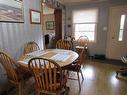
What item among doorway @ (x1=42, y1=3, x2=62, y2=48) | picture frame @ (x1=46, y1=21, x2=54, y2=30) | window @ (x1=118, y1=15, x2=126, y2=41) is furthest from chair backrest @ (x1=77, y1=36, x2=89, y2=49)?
picture frame @ (x1=46, y1=21, x2=54, y2=30)

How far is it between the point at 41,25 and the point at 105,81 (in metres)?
2.41

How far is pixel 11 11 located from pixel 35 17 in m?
0.88

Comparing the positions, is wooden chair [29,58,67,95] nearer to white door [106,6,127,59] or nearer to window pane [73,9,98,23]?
white door [106,6,127,59]

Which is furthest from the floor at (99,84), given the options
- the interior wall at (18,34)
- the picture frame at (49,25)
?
the picture frame at (49,25)

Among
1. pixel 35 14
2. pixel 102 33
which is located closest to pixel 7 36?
pixel 35 14

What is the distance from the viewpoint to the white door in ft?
13.2

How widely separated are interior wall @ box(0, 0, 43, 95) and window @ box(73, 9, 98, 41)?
205 cm

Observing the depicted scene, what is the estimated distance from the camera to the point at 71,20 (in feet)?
16.2

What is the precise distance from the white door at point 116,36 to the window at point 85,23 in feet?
2.09

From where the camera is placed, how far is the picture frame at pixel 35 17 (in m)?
2.92

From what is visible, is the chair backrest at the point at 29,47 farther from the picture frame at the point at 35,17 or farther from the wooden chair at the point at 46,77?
the wooden chair at the point at 46,77

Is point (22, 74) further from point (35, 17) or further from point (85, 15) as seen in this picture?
point (85, 15)

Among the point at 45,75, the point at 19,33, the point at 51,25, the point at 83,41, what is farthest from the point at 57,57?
the point at 51,25

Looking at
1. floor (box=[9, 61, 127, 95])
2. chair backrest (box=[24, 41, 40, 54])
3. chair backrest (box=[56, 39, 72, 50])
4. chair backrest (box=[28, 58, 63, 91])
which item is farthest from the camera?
chair backrest (box=[56, 39, 72, 50])
